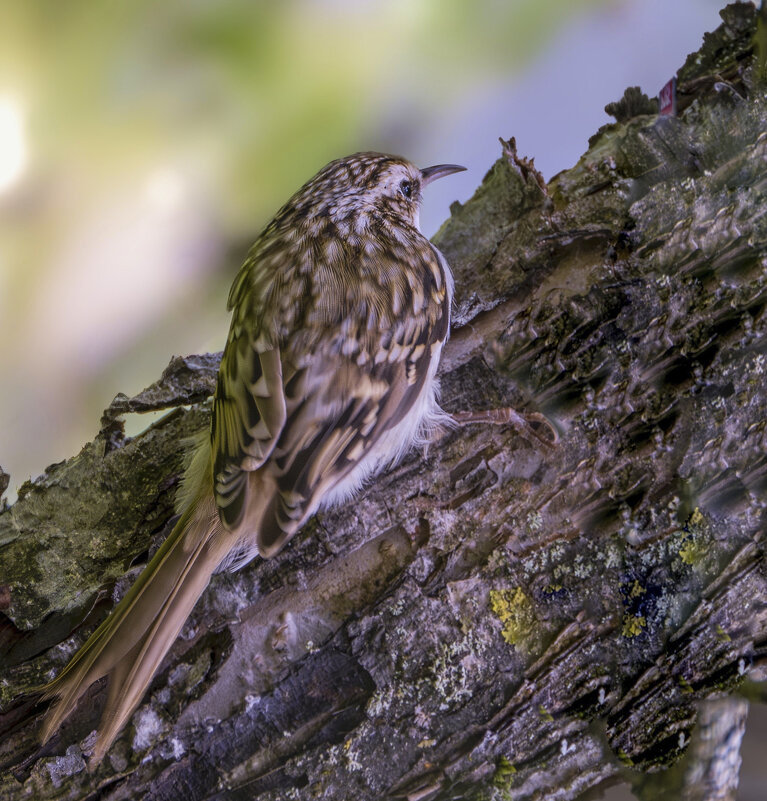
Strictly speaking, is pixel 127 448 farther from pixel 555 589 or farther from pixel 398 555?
pixel 555 589

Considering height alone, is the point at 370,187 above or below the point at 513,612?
above

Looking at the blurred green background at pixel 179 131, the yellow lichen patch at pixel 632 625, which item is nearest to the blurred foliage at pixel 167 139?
the blurred green background at pixel 179 131

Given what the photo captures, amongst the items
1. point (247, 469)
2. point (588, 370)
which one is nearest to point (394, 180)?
point (588, 370)

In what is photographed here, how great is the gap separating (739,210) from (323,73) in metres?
0.88

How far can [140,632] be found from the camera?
84 cm

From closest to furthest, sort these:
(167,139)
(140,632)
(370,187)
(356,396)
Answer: (140,632) → (356,396) → (370,187) → (167,139)

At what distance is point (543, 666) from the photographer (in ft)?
2.89

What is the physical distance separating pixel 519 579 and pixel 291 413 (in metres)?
0.38

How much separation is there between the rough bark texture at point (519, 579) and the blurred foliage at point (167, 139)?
1.69 ft

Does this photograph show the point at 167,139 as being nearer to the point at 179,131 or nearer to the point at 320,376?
the point at 179,131

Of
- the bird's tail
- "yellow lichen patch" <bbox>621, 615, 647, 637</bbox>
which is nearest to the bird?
the bird's tail

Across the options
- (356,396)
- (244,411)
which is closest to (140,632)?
(244,411)

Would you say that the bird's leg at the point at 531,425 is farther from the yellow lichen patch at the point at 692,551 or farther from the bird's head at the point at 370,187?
the bird's head at the point at 370,187

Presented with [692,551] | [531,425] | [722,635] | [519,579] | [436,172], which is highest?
[436,172]
